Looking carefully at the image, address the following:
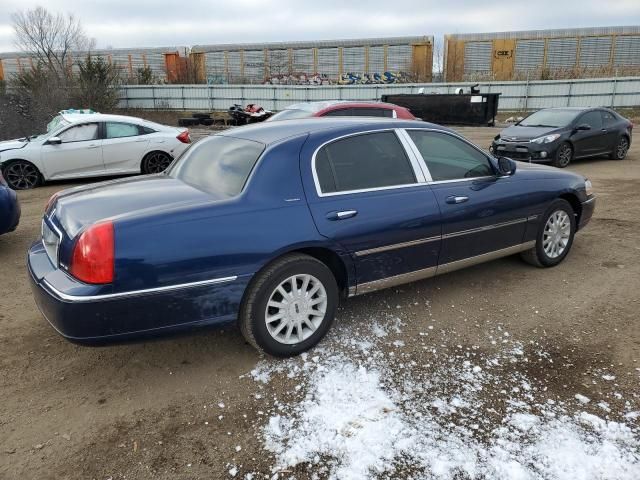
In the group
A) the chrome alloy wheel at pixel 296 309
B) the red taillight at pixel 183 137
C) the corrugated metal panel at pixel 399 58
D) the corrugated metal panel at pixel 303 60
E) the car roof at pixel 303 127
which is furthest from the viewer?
the corrugated metal panel at pixel 303 60

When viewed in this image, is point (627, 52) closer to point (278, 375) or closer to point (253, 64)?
point (253, 64)

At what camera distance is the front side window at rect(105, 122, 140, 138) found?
10148 millimetres

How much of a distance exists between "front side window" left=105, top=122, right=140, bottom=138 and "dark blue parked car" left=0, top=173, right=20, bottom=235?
4.50 meters

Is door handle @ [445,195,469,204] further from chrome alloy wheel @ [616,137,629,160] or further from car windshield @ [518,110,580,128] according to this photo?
chrome alloy wheel @ [616,137,629,160]

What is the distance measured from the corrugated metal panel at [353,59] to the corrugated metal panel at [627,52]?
2045cm

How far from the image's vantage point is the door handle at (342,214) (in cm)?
348

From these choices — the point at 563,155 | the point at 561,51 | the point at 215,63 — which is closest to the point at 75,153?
the point at 563,155

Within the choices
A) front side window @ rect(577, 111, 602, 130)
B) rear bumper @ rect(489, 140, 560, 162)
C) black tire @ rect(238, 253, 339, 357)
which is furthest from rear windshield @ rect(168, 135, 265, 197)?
front side window @ rect(577, 111, 602, 130)

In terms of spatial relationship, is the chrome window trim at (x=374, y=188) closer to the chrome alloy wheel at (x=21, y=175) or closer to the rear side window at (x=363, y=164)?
the rear side window at (x=363, y=164)

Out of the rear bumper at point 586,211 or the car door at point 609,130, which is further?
the car door at point 609,130

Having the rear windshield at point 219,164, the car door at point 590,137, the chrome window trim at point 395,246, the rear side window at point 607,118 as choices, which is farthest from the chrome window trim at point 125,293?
the rear side window at point 607,118

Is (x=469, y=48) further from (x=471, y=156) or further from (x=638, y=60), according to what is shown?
(x=471, y=156)

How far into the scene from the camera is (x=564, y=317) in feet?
13.6

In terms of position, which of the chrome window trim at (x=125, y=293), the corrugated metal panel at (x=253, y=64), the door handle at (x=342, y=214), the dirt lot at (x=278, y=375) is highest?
the corrugated metal panel at (x=253, y=64)
